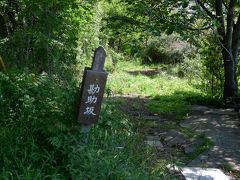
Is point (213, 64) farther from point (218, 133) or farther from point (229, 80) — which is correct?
point (218, 133)

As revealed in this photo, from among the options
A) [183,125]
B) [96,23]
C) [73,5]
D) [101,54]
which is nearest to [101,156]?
[101,54]

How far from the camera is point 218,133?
6902 mm

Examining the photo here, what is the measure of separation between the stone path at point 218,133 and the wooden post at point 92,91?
1.84 meters

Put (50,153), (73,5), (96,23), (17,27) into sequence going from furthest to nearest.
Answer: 1. (96,23)
2. (17,27)
3. (73,5)
4. (50,153)

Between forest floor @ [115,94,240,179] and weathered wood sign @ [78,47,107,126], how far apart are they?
1.21 m

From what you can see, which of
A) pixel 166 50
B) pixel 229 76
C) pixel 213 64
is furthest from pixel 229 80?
pixel 166 50

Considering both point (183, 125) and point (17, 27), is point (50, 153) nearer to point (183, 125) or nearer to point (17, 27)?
point (183, 125)

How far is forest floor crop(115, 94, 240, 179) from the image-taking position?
546 centimetres

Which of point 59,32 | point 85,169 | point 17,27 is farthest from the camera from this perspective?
point 17,27

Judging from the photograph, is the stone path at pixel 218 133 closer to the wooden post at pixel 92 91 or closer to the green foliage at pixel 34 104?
the wooden post at pixel 92 91

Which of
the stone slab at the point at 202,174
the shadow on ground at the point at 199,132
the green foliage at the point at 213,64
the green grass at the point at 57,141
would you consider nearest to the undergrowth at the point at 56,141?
the green grass at the point at 57,141

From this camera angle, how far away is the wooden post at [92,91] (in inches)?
159

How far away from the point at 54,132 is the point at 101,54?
945 millimetres

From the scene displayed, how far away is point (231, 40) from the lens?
9141 mm
